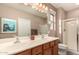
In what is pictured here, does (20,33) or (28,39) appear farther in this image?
(28,39)

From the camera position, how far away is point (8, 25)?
4.46ft

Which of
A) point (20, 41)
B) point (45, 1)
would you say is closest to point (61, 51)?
point (20, 41)

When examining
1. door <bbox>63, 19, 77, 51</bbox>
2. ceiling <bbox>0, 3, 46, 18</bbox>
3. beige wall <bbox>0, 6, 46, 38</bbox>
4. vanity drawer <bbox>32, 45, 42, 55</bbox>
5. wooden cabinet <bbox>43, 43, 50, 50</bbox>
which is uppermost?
ceiling <bbox>0, 3, 46, 18</bbox>

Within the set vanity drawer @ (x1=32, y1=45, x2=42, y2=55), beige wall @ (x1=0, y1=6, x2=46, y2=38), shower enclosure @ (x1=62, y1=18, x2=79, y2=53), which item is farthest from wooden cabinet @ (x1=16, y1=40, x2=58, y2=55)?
beige wall @ (x1=0, y1=6, x2=46, y2=38)

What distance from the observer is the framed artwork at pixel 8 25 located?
4.32 ft

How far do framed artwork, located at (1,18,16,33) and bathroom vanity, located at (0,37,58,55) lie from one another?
193mm

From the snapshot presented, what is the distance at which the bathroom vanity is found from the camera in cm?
124

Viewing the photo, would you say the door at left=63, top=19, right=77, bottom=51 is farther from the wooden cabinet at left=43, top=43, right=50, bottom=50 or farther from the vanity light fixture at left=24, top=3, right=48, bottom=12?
the vanity light fixture at left=24, top=3, right=48, bottom=12

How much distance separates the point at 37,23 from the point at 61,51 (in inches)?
20.7

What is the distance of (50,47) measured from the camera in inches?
59.3

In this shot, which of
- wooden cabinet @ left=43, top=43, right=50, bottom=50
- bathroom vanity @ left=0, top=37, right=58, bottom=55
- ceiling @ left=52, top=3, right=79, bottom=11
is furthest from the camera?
wooden cabinet @ left=43, top=43, right=50, bottom=50

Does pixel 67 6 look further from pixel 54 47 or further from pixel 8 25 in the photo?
pixel 8 25

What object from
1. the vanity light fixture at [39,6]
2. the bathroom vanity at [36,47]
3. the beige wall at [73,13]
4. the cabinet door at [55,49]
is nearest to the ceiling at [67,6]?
the beige wall at [73,13]

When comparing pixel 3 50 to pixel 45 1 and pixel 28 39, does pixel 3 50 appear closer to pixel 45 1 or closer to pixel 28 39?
pixel 28 39
